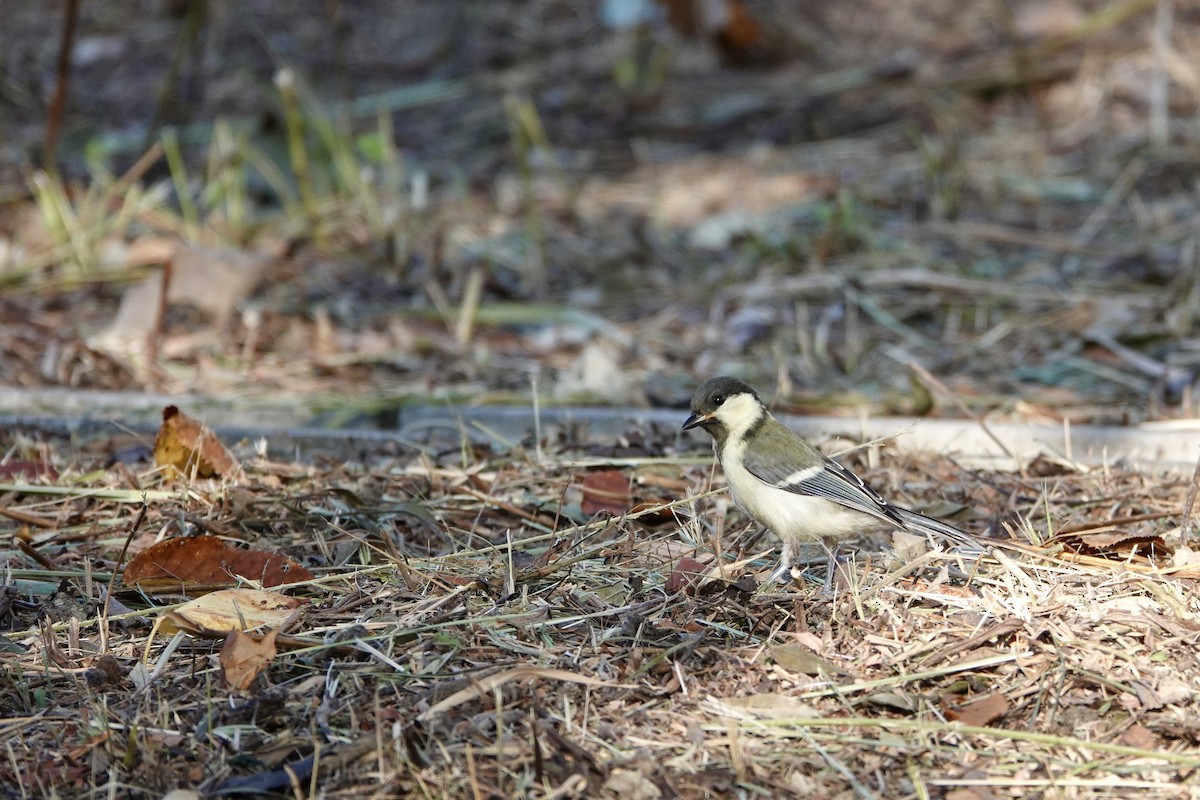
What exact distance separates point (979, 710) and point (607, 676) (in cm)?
75

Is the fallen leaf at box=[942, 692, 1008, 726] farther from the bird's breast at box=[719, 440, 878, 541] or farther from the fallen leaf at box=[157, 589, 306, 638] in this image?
the fallen leaf at box=[157, 589, 306, 638]

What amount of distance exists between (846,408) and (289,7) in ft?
31.4

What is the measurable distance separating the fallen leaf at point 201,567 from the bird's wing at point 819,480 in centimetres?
124

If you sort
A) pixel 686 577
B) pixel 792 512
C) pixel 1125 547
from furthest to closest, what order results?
pixel 792 512 < pixel 1125 547 < pixel 686 577

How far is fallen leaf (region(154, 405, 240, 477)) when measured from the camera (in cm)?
368

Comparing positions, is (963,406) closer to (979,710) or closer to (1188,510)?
(1188,510)

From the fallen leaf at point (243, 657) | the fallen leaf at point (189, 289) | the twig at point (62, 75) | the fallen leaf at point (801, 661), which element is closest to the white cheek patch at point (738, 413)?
the fallen leaf at point (801, 661)

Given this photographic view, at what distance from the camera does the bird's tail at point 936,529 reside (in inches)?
125

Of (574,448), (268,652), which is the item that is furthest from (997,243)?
(268,652)

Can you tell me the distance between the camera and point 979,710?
2578mm

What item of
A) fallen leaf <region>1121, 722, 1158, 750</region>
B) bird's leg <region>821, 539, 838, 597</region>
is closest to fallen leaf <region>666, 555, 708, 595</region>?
bird's leg <region>821, 539, 838, 597</region>

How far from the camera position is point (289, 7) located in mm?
12656

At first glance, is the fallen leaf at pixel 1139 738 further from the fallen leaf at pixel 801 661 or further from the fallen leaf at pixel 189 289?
the fallen leaf at pixel 189 289

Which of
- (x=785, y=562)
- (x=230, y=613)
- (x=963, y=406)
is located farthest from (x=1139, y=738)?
(x=230, y=613)
